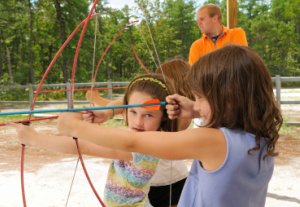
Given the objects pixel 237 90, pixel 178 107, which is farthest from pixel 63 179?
pixel 237 90

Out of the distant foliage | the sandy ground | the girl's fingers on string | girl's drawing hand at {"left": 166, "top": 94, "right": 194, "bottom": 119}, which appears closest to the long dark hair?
girl's drawing hand at {"left": 166, "top": 94, "right": 194, "bottom": 119}

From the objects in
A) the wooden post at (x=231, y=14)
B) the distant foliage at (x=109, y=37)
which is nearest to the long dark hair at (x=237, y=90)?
the wooden post at (x=231, y=14)

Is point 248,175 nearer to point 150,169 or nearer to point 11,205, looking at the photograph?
point 150,169

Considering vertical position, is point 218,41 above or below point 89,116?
above

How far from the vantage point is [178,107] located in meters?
1.18

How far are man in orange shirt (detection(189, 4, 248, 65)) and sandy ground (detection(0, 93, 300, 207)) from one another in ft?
4.17

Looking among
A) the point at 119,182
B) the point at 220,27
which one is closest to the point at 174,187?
the point at 119,182

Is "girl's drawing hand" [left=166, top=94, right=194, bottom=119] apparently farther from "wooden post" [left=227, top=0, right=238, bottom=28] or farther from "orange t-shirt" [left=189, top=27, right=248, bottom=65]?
"wooden post" [left=227, top=0, right=238, bottom=28]

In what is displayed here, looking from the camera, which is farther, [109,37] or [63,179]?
[109,37]

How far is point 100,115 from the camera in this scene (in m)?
1.46

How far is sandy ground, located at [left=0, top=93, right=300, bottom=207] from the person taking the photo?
3014mm

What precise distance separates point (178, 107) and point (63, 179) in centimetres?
280

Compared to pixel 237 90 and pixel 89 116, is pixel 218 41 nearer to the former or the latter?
pixel 89 116

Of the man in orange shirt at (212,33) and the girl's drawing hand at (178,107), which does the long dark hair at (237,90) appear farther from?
the man in orange shirt at (212,33)
